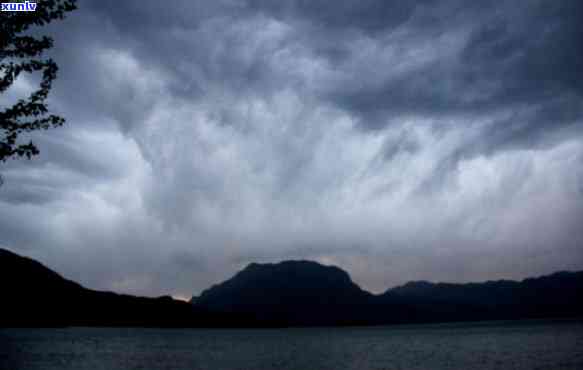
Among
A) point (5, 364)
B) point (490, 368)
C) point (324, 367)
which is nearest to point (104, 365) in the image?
point (5, 364)

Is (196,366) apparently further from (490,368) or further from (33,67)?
(33,67)

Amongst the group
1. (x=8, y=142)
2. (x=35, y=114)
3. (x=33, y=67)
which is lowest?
(x=8, y=142)

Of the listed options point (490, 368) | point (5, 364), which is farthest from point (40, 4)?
point (5, 364)

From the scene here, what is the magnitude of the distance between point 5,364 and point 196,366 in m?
36.2

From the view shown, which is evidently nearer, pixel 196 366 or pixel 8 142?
pixel 8 142

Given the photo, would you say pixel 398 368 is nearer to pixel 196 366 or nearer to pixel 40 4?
pixel 196 366

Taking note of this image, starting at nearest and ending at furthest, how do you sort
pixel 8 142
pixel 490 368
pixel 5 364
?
pixel 8 142
pixel 490 368
pixel 5 364

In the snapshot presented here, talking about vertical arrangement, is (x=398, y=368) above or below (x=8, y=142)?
below

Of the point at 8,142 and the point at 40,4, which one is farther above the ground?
the point at 40,4

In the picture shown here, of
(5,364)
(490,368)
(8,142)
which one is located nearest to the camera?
(8,142)

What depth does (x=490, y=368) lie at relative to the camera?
77.8 metres

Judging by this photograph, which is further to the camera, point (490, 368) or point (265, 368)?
point (265, 368)

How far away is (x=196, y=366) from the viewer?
87.8 metres

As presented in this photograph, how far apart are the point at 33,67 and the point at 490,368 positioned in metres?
85.0
